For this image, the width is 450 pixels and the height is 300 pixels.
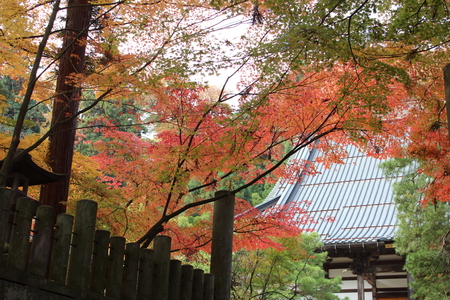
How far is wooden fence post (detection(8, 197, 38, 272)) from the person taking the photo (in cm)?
381

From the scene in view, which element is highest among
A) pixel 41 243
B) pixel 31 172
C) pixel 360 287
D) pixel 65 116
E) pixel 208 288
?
pixel 65 116

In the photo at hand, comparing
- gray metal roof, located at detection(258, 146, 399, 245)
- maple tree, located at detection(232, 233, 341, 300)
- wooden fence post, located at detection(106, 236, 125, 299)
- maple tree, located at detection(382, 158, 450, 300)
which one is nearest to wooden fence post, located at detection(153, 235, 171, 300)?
wooden fence post, located at detection(106, 236, 125, 299)

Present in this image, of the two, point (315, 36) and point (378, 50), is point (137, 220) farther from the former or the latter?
point (378, 50)

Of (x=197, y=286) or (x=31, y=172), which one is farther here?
(x=197, y=286)

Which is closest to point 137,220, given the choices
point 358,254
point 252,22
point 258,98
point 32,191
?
point 32,191

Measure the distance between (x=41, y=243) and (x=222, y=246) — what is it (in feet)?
8.72

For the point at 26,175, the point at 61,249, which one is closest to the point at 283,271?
the point at 26,175

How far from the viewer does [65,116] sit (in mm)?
7363

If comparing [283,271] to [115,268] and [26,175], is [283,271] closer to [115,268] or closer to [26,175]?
[115,268]

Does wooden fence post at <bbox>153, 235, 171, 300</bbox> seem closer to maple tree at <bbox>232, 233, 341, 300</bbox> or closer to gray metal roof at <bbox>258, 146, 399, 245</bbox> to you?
maple tree at <bbox>232, 233, 341, 300</bbox>

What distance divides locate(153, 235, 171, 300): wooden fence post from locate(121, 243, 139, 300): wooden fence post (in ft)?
1.13

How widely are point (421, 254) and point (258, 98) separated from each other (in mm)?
5552

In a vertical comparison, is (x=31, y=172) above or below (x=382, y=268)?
above

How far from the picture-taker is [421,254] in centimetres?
944
